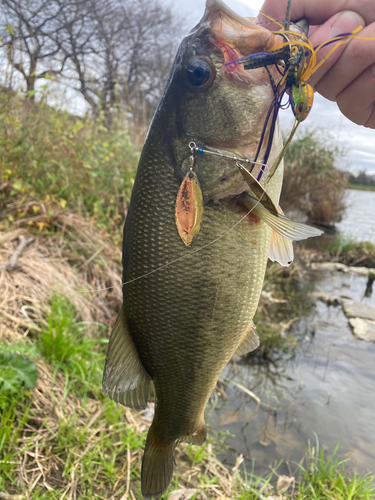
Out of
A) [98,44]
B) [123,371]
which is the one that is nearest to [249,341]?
[123,371]

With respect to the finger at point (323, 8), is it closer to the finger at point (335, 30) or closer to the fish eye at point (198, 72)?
the finger at point (335, 30)

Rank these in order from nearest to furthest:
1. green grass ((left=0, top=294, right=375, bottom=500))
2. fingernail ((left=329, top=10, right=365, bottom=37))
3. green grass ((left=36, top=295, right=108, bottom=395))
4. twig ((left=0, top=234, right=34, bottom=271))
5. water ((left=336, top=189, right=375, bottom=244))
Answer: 1. fingernail ((left=329, top=10, right=365, bottom=37))
2. green grass ((left=0, top=294, right=375, bottom=500))
3. green grass ((left=36, top=295, right=108, bottom=395))
4. twig ((left=0, top=234, right=34, bottom=271))
5. water ((left=336, top=189, right=375, bottom=244))

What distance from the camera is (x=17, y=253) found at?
3.80m

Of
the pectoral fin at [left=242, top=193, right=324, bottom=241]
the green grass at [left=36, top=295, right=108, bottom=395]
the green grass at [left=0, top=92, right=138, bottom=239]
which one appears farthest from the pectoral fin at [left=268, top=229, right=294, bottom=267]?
the green grass at [left=0, top=92, right=138, bottom=239]

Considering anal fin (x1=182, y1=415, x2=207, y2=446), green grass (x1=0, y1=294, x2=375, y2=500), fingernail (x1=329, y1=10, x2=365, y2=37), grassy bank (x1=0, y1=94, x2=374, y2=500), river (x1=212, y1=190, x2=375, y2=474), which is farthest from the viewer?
river (x1=212, y1=190, x2=375, y2=474)

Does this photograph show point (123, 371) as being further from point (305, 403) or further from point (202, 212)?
point (305, 403)

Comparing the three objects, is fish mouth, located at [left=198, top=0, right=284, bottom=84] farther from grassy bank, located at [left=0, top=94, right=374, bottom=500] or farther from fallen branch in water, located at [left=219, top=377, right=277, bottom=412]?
fallen branch in water, located at [left=219, top=377, right=277, bottom=412]

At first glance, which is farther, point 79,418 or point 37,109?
point 37,109

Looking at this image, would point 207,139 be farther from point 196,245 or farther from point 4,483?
point 4,483

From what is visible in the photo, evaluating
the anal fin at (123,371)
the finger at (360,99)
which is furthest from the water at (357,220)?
the anal fin at (123,371)

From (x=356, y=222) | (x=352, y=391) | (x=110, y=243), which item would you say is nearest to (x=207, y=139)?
(x=110, y=243)

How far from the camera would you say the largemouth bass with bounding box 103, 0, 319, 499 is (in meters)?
1.14

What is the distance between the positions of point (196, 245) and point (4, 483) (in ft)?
6.69

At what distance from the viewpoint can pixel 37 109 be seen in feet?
16.6
